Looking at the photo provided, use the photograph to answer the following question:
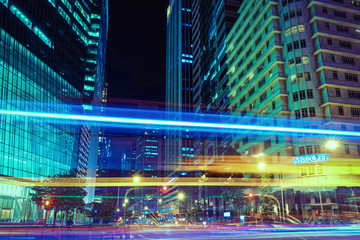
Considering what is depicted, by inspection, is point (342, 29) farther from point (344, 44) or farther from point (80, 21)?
point (80, 21)

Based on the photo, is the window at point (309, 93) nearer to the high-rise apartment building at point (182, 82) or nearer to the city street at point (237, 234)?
the city street at point (237, 234)

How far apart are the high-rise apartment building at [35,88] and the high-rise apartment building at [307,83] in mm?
49558

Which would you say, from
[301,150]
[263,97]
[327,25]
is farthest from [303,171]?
[327,25]

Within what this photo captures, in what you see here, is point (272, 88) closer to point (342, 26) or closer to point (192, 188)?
point (342, 26)

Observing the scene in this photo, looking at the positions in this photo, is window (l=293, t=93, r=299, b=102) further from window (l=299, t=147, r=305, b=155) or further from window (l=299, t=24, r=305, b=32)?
window (l=299, t=24, r=305, b=32)

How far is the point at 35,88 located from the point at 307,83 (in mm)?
60017

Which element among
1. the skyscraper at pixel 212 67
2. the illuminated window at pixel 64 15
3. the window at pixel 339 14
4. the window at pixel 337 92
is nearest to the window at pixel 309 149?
the window at pixel 337 92

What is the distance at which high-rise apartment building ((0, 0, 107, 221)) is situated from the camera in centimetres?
5856

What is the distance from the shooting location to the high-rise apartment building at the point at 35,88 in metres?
58.6

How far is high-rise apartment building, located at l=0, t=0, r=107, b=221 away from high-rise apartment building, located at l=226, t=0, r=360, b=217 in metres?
49.6

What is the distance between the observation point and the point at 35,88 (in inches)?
2724

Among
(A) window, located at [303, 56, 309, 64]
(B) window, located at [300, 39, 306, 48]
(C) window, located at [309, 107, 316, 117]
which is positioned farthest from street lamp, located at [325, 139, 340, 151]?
(B) window, located at [300, 39, 306, 48]

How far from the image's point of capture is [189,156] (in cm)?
17125

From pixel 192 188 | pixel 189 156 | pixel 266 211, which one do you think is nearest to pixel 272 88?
pixel 266 211
